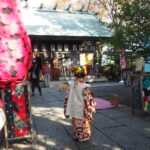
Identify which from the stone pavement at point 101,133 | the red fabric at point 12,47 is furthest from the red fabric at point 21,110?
the red fabric at point 12,47

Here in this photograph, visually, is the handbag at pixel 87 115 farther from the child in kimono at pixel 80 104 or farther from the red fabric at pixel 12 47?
the red fabric at pixel 12 47

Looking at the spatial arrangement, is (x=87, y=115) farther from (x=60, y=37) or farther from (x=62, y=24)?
(x=62, y=24)

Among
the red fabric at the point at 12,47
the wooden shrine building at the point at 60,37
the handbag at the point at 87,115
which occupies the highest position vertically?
the wooden shrine building at the point at 60,37

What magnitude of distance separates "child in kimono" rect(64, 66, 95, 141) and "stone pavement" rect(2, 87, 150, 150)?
0.74ft

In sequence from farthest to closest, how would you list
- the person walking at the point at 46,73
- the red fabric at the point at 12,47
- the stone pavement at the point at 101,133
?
the person walking at the point at 46,73 < the stone pavement at the point at 101,133 < the red fabric at the point at 12,47

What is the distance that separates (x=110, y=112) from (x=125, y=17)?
3448mm

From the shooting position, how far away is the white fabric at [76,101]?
12.2 ft

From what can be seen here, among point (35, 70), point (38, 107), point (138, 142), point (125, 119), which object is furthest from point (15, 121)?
point (35, 70)

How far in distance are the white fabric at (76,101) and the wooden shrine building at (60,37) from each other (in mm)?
11068

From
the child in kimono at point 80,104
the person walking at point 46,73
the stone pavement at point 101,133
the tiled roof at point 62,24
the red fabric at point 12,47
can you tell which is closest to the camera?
the red fabric at point 12,47

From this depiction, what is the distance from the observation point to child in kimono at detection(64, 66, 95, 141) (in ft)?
12.0

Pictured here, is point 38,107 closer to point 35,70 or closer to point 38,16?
point 35,70

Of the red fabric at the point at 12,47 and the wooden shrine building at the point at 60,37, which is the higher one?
the wooden shrine building at the point at 60,37

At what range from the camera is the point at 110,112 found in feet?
19.5
